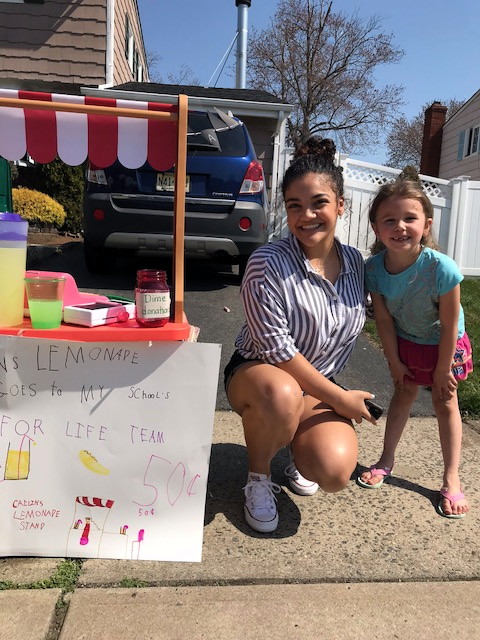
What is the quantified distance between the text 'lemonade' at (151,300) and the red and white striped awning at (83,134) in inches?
16.7

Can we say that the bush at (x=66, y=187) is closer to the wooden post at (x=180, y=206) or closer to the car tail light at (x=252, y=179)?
the car tail light at (x=252, y=179)

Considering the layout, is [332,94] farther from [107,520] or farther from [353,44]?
[107,520]

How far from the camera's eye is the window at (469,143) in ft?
54.4

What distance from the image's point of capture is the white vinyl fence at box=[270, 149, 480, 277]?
8305mm

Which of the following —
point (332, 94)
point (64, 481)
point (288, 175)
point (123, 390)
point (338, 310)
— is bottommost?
point (64, 481)

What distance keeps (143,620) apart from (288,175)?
1.63 m

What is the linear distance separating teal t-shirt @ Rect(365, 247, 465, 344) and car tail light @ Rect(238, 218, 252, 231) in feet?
9.56

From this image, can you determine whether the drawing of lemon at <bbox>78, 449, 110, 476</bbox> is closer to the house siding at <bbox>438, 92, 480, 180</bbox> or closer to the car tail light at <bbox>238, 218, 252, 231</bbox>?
the car tail light at <bbox>238, 218, 252, 231</bbox>

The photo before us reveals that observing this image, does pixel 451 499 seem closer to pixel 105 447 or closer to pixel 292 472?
pixel 292 472

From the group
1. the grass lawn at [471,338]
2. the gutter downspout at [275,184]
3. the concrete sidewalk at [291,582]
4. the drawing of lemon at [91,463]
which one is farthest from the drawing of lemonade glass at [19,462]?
the gutter downspout at [275,184]

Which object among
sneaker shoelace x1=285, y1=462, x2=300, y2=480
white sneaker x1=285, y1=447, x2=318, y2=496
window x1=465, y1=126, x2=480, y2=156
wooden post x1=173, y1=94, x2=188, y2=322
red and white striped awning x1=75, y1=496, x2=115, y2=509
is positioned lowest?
white sneaker x1=285, y1=447, x2=318, y2=496

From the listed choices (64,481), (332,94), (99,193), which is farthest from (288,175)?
(332,94)

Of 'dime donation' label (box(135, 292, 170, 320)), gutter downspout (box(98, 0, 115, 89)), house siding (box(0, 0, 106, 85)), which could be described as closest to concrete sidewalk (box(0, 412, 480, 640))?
'dime donation' label (box(135, 292, 170, 320))

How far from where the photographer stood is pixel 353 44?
19672 mm
